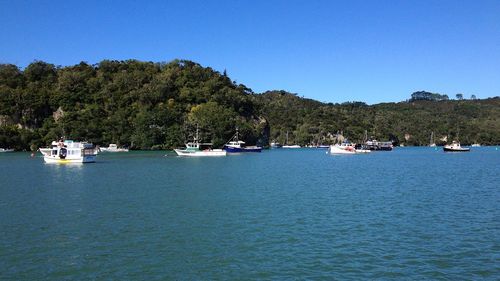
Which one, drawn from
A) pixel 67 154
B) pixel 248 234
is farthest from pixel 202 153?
pixel 248 234

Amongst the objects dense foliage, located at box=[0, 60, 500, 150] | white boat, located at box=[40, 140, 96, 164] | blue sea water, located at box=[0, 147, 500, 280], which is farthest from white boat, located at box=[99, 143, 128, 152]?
blue sea water, located at box=[0, 147, 500, 280]

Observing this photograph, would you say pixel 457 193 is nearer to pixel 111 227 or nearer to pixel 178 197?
pixel 178 197

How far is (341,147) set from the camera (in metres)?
139

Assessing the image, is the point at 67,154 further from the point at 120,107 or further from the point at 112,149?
the point at 120,107

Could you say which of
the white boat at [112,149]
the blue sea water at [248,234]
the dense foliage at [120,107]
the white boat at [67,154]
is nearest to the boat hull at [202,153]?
the white boat at [67,154]

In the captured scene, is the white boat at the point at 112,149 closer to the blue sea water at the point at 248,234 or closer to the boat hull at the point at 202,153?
the boat hull at the point at 202,153

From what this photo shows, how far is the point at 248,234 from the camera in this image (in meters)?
23.5

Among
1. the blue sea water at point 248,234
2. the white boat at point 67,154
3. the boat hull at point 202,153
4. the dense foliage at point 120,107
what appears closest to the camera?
the blue sea water at point 248,234

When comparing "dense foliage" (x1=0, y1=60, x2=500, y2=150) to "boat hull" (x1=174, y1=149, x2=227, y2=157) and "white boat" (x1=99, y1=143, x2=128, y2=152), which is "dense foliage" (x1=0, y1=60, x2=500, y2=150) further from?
"boat hull" (x1=174, y1=149, x2=227, y2=157)

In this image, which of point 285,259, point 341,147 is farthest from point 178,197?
point 341,147

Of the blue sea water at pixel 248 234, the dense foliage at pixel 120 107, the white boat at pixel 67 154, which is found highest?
the dense foliage at pixel 120 107

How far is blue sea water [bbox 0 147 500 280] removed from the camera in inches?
696

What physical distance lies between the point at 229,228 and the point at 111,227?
6.39 m

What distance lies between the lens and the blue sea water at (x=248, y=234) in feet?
58.0
